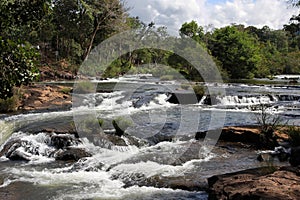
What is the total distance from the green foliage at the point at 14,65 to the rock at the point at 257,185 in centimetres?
320

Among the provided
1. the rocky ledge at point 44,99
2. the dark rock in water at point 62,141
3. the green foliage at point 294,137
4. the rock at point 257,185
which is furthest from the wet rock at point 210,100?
the rock at point 257,185

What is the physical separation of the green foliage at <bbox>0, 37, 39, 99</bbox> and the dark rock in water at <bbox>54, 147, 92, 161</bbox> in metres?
4.23

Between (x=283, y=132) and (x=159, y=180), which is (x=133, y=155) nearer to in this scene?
(x=159, y=180)

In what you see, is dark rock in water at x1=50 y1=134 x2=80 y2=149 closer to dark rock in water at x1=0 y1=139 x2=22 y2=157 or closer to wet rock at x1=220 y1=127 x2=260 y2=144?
dark rock in water at x1=0 y1=139 x2=22 y2=157

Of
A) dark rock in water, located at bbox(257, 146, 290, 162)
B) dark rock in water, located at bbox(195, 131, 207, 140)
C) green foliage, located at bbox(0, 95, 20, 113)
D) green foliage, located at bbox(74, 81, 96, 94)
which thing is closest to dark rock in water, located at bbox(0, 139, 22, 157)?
green foliage, located at bbox(0, 95, 20, 113)

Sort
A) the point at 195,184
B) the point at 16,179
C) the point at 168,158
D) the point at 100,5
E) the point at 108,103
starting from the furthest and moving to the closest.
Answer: the point at 100,5 < the point at 108,103 < the point at 168,158 < the point at 16,179 < the point at 195,184

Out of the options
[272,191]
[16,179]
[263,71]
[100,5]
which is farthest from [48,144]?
[263,71]

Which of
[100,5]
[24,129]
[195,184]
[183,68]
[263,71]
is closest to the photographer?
[195,184]

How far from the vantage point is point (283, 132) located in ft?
29.2

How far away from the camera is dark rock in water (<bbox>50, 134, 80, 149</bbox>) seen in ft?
28.6

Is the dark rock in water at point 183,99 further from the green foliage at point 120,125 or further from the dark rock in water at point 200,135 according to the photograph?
the green foliage at point 120,125

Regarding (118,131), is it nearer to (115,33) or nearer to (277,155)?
(277,155)

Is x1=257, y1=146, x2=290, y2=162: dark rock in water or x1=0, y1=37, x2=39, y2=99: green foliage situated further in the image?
x1=257, y1=146, x2=290, y2=162: dark rock in water

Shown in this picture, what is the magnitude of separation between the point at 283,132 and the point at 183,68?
26.2m
